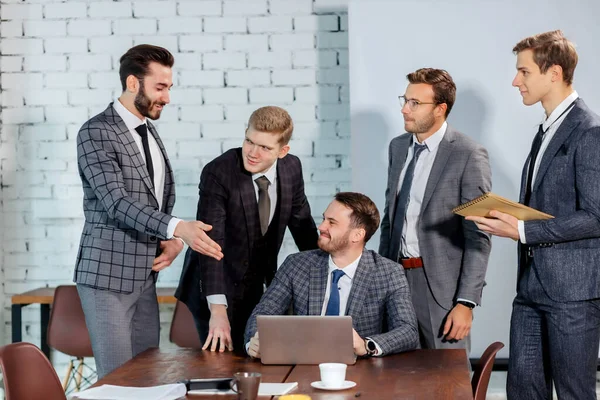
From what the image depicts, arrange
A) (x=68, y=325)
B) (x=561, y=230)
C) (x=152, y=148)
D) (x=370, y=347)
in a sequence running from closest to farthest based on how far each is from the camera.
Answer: (x=370, y=347) < (x=561, y=230) < (x=152, y=148) < (x=68, y=325)

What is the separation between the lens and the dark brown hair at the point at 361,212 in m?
3.07

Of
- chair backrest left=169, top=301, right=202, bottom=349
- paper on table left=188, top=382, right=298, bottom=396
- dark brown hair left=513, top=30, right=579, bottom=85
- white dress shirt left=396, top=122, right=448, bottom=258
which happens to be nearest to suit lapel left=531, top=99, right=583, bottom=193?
dark brown hair left=513, top=30, right=579, bottom=85

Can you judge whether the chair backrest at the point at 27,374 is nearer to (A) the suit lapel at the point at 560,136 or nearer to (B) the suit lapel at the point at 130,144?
(B) the suit lapel at the point at 130,144

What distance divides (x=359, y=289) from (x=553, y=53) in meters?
1.07

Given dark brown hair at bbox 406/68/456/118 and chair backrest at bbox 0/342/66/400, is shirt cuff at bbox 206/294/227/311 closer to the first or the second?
chair backrest at bbox 0/342/66/400

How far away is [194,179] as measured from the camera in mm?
4539

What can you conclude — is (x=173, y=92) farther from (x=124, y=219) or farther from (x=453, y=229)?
(x=453, y=229)

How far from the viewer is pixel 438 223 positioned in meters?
3.14

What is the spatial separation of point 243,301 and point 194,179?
1464mm

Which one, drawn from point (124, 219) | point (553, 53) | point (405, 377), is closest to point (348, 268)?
point (405, 377)

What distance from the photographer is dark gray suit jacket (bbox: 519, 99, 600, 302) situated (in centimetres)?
283

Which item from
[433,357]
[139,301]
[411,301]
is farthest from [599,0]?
[139,301]

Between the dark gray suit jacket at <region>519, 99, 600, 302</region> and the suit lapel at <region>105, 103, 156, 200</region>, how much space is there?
1.41m

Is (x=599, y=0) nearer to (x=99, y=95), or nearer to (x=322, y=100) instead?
(x=322, y=100)
